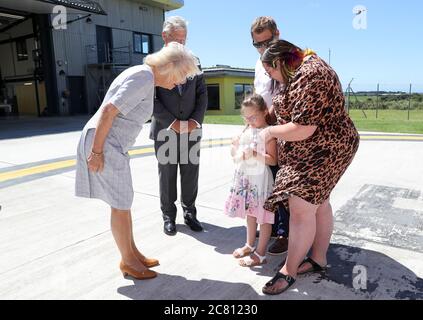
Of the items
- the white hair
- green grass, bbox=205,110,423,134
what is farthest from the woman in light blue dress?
green grass, bbox=205,110,423,134

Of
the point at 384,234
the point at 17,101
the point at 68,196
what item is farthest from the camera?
the point at 17,101

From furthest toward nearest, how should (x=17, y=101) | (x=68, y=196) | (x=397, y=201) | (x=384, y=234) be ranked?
(x=17, y=101) → (x=68, y=196) → (x=397, y=201) → (x=384, y=234)

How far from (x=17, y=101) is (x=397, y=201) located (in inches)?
1031

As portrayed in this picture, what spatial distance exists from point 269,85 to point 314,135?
84 cm

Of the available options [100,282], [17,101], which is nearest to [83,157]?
[100,282]

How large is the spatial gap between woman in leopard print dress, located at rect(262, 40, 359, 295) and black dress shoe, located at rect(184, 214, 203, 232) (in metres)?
1.17

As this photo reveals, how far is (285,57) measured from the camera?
7.34 feet

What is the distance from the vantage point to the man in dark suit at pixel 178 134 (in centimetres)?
329

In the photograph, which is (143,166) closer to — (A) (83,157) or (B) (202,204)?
(B) (202,204)

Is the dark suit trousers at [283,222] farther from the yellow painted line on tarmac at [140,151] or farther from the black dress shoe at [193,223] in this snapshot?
the yellow painted line on tarmac at [140,151]

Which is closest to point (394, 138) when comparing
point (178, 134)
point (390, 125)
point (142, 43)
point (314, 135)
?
point (390, 125)

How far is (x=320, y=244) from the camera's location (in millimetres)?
2660

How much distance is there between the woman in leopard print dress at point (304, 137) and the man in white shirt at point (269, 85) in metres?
0.35

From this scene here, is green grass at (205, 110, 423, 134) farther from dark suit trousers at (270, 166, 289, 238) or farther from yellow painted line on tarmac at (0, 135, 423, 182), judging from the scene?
dark suit trousers at (270, 166, 289, 238)
